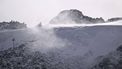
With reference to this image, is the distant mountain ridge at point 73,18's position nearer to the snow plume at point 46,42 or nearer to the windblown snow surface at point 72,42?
the windblown snow surface at point 72,42

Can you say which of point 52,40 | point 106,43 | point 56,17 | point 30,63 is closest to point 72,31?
point 52,40

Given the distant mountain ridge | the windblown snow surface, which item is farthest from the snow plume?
the distant mountain ridge

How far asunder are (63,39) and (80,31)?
589 centimetres

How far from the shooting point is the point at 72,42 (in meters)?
70.3

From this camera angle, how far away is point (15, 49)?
67.6 metres

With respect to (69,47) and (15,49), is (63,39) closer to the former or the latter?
(69,47)

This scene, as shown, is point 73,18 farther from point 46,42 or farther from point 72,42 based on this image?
point 72,42

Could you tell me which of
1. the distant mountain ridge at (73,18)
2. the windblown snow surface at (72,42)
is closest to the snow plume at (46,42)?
the windblown snow surface at (72,42)

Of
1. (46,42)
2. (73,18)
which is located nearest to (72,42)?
(46,42)

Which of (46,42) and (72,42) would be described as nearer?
(72,42)

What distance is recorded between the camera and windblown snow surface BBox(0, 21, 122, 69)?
61984 mm

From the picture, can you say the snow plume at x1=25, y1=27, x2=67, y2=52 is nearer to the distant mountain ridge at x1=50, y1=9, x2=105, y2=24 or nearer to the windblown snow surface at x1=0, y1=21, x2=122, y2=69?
the windblown snow surface at x1=0, y1=21, x2=122, y2=69

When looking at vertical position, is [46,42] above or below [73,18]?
below

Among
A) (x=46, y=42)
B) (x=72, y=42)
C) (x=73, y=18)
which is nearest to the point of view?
(x=72, y=42)
